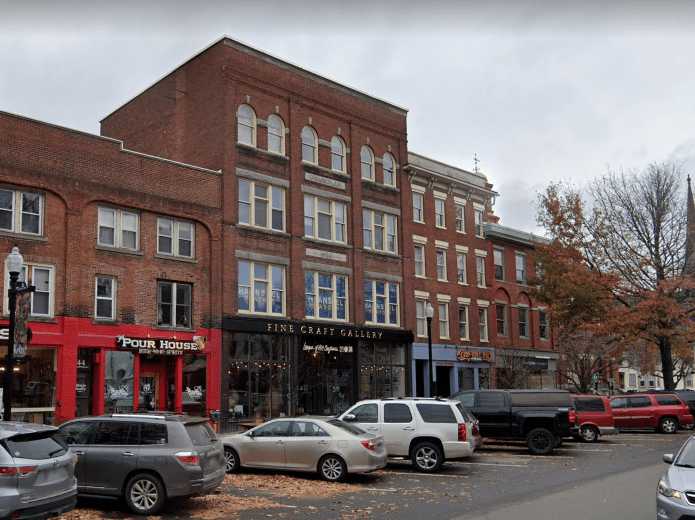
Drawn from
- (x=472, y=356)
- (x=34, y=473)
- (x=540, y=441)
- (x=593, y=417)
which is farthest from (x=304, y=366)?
(x=34, y=473)

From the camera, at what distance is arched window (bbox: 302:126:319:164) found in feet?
116

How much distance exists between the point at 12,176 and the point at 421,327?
2242 cm

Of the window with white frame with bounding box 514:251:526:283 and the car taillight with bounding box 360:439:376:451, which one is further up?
the window with white frame with bounding box 514:251:526:283

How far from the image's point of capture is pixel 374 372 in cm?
3669

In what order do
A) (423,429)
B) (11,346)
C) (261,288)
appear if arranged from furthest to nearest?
(261,288), (423,429), (11,346)

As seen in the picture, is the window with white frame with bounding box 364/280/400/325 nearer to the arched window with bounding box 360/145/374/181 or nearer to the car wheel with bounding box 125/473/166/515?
the arched window with bounding box 360/145/374/181

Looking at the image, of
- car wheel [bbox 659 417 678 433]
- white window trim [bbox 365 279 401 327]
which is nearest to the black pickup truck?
car wheel [bbox 659 417 678 433]

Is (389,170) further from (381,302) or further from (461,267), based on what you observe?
(461,267)

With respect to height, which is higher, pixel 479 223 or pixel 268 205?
pixel 479 223

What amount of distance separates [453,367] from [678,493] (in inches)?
1258

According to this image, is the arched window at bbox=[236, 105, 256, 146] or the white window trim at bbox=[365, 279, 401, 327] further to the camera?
the white window trim at bbox=[365, 279, 401, 327]

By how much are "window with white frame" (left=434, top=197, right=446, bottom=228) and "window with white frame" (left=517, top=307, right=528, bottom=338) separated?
30.0ft

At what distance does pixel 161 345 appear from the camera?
27750 mm

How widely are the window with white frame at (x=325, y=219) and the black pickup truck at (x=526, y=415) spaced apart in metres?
13.5
